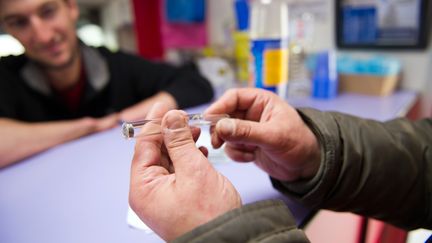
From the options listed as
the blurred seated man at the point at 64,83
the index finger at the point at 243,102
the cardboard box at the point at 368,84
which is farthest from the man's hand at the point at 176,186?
the cardboard box at the point at 368,84

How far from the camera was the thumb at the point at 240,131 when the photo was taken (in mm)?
351

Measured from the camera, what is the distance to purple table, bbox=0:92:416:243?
36cm

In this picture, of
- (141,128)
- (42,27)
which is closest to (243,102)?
(141,128)

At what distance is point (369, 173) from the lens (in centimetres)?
40

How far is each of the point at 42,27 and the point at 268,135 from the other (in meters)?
0.73

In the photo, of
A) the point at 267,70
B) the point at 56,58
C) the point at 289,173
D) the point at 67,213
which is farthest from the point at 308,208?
the point at 56,58

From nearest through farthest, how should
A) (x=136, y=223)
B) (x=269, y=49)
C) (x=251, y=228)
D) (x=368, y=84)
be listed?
(x=251, y=228) < (x=136, y=223) < (x=269, y=49) < (x=368, y=84)

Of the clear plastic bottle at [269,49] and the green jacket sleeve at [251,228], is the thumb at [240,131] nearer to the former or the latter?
the green jacket sleeve at [251,228]

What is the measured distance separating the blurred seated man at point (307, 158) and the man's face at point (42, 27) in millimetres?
641

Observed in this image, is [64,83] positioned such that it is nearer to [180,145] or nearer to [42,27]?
[42,27]

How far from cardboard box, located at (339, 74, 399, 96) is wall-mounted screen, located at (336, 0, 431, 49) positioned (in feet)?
0.41

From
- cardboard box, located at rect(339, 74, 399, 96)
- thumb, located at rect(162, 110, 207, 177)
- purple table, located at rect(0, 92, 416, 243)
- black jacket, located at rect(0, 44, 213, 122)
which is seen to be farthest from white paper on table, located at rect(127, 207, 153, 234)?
cardboard box, located at rect(339, 74, 399, 96)

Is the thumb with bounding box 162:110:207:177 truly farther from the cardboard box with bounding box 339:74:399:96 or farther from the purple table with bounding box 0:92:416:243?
the cardboard box with bounding box 339:74:399:96

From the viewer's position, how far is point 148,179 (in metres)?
0.29
